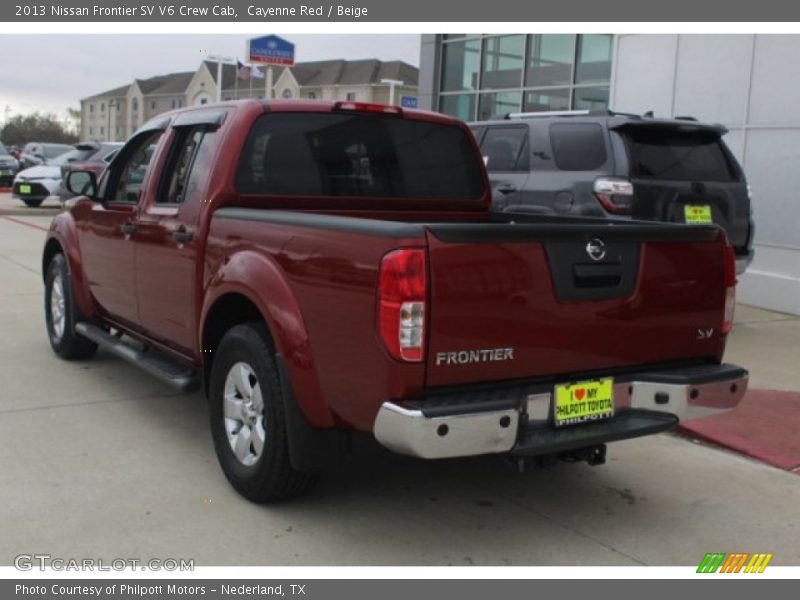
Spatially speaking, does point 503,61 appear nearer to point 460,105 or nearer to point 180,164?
point 460,105

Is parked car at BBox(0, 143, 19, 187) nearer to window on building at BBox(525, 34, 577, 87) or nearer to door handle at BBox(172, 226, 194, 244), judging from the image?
window on building at BBox(525, 34, 577, 87)

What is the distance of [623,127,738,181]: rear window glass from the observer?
25.1ft

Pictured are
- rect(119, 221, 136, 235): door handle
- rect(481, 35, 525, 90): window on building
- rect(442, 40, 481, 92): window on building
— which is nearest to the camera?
rect(119, 221, 136, 235): door handle

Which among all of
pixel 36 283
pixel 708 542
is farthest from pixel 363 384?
pixel 36 283

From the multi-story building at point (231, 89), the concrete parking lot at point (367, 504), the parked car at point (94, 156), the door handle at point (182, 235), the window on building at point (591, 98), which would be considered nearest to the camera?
the concrete parking lot at point (367, 504)

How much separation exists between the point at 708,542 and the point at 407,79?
7344 centimetres

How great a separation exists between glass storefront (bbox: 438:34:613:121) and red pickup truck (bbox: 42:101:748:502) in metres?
9.16

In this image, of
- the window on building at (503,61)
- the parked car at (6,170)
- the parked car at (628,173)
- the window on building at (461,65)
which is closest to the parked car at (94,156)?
the window on building at (461,65)

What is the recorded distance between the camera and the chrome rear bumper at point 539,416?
10.6ft

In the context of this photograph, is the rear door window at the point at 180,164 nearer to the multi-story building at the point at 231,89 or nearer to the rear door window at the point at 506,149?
the rear door window at the point at 506,149

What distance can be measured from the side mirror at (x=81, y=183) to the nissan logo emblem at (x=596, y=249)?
3994 mm

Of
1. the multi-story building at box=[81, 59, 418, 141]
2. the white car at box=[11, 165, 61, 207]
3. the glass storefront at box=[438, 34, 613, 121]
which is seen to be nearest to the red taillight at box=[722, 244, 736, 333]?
the glass storefront at box=[438, 34, 613, 121]

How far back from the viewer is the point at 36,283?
414 inches

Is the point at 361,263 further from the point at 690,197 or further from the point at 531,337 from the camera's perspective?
the point at 690,197
